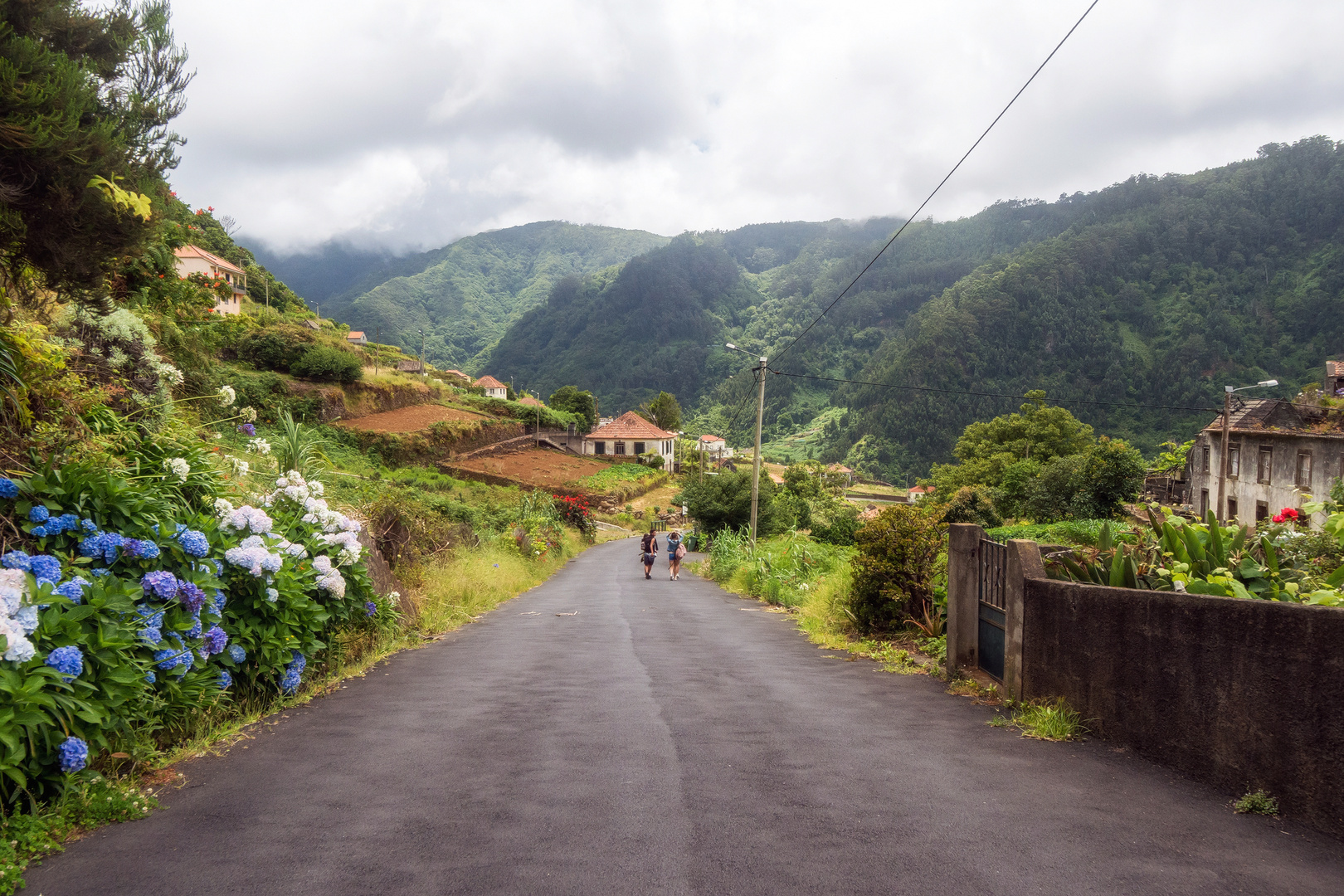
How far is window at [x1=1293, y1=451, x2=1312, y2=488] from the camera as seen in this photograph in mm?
35375

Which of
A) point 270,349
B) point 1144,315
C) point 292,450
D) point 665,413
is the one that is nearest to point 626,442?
point 665,413

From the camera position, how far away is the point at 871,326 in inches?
6663

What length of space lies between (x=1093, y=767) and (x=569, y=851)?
130 inches

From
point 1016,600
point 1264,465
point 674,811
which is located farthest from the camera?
point 1264,465

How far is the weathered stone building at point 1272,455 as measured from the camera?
3469 cm

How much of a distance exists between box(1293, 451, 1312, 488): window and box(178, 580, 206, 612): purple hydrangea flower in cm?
4199

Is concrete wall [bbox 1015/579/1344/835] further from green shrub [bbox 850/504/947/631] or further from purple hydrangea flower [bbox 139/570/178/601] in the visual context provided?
purple hydrangea flower [bbox 139/570/178/601]

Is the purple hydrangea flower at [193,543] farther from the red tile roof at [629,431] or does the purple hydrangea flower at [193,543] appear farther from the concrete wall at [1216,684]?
the red tile roof at [629,431]

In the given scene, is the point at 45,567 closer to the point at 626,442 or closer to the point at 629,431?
the point at 626,442

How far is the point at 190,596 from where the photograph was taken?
4.95 metres

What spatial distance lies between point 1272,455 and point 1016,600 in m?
40.4

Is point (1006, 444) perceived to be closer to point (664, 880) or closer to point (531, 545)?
point (531, 545)

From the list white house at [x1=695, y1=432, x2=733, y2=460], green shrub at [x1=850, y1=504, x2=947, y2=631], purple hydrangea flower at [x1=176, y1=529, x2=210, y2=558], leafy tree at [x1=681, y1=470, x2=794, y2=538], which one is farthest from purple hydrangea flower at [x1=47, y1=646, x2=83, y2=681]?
white house at [x1=695, y1=432, x2=733, y2=460]

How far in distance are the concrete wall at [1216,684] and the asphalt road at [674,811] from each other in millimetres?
210
